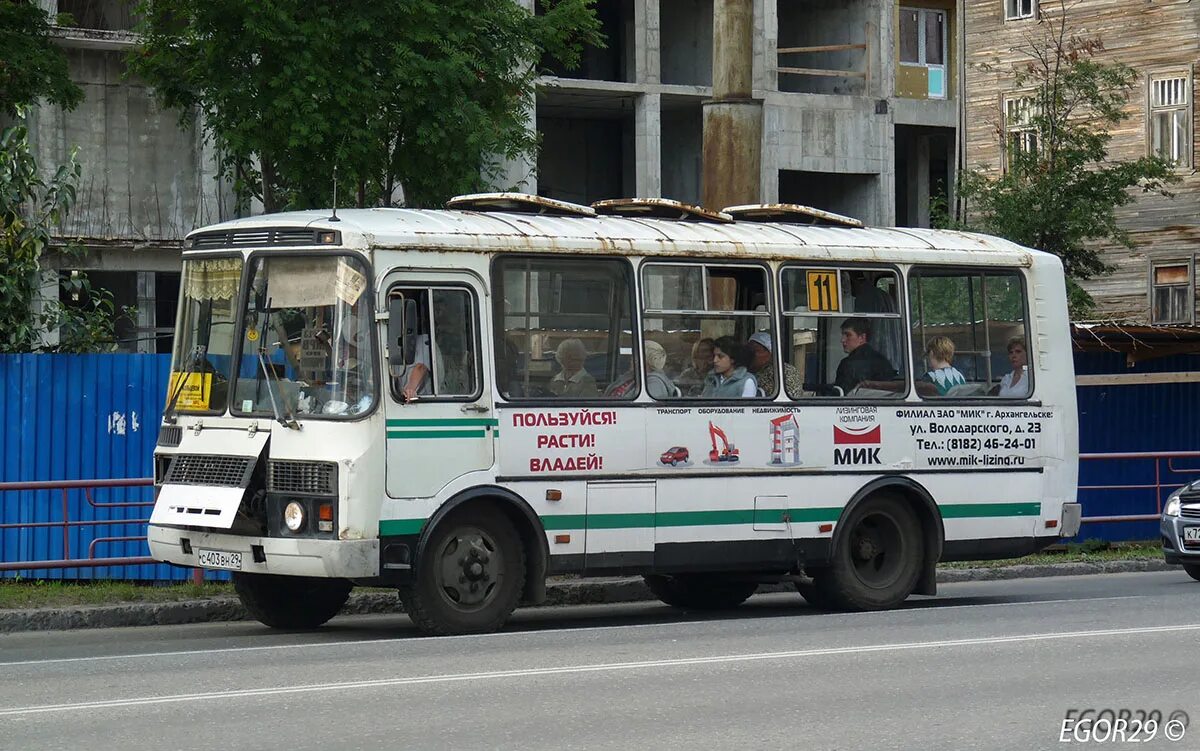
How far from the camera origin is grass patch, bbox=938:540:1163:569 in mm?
19656

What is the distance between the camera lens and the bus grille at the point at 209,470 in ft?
41.5

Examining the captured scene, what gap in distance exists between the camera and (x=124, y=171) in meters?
31.3

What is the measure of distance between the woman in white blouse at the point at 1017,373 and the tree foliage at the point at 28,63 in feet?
36.3

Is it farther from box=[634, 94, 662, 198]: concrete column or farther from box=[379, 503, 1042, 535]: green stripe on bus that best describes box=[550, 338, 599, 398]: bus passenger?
box=[634, 94, 662, 198]: concrete column

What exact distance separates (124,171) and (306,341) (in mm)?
19634

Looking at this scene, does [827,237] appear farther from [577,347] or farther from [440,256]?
[440,256]

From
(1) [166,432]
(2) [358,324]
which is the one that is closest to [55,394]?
(1) [166,432]

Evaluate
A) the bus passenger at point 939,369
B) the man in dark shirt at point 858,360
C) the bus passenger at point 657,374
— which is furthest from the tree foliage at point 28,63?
the bus passenger at point 939,369

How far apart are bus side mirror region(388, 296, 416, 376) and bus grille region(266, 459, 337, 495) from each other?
2.72ft

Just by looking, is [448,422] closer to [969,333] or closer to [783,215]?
[783,215]

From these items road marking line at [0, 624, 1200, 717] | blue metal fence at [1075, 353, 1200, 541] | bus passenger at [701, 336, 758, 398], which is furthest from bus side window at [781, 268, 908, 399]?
blue metal fence at [1075, 353, 1200, 541]

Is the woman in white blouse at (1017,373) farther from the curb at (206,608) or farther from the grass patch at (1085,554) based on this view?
the grass patch at (1085,554)

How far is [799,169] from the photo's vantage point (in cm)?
3984

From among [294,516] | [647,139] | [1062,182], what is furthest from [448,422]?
[647,139]
